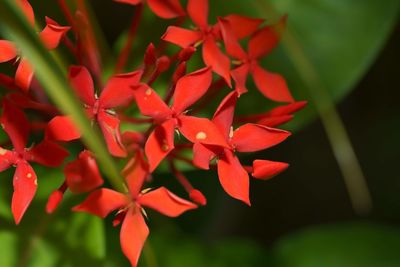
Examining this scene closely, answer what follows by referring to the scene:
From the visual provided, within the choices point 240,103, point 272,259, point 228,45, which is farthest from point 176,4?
point 272,259

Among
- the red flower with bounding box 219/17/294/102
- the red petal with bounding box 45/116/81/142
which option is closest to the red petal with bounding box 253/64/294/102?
the red flower with bounding box 219/17/294/102

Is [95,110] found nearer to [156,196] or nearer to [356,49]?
[156,196]

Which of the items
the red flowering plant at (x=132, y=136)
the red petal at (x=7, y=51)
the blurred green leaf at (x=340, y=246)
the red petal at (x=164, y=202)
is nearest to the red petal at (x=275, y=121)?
the red flowering plant at (x=132, y=136)

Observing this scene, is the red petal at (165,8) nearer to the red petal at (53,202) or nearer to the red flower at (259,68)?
the red flower at (259,68)

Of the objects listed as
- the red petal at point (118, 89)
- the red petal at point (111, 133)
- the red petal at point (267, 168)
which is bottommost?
the red petal at point (267, 168)

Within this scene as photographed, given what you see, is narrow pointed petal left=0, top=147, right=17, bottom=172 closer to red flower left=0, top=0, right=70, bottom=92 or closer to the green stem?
red flower left=0, top=0, right=70, bottom=92

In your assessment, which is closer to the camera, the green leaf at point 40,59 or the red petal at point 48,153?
the green leaf at point 40,59

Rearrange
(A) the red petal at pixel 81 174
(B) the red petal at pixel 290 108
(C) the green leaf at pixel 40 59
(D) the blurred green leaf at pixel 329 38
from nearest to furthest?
(C) the green leaf at pixel 40 59, (A) the red petal at pixel 81 174, (B) the red petal at pixel 290 108, (D) the blurred green leaf at pixel 329 38

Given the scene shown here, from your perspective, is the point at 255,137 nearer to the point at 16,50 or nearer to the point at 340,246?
the point at 16,50
